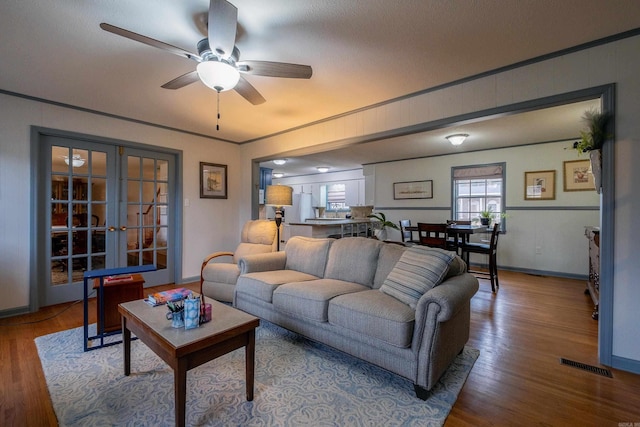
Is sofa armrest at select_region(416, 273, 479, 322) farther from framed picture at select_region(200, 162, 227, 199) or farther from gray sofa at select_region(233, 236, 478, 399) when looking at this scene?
framed picture at select_region(200, 162, 227, 199)

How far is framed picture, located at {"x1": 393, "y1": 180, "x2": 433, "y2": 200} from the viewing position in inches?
253

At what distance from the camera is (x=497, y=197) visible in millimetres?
5684

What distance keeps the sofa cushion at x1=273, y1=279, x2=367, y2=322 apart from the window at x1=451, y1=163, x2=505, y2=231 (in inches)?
173

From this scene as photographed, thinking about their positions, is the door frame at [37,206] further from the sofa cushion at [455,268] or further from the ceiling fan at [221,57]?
the sofa cushion at [455,268]

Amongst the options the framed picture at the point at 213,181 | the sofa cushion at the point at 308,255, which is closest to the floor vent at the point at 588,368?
the sofa cushion at the point at 308,255

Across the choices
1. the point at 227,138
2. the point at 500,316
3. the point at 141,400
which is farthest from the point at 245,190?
the point at 500,316

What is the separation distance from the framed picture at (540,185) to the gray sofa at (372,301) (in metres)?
4.06

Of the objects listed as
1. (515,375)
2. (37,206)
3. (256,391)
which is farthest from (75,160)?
(515,375)

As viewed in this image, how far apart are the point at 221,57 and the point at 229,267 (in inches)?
89.9

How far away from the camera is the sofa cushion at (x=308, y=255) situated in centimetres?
310

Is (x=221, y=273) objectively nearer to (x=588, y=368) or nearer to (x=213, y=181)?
(x=213, y=181)

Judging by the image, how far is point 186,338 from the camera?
5.03 ft

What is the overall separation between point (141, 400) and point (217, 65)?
2.16m

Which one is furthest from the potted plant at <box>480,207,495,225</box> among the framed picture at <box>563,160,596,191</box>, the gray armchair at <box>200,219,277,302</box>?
the gray armchair at <box>200,219,277,302</box>
